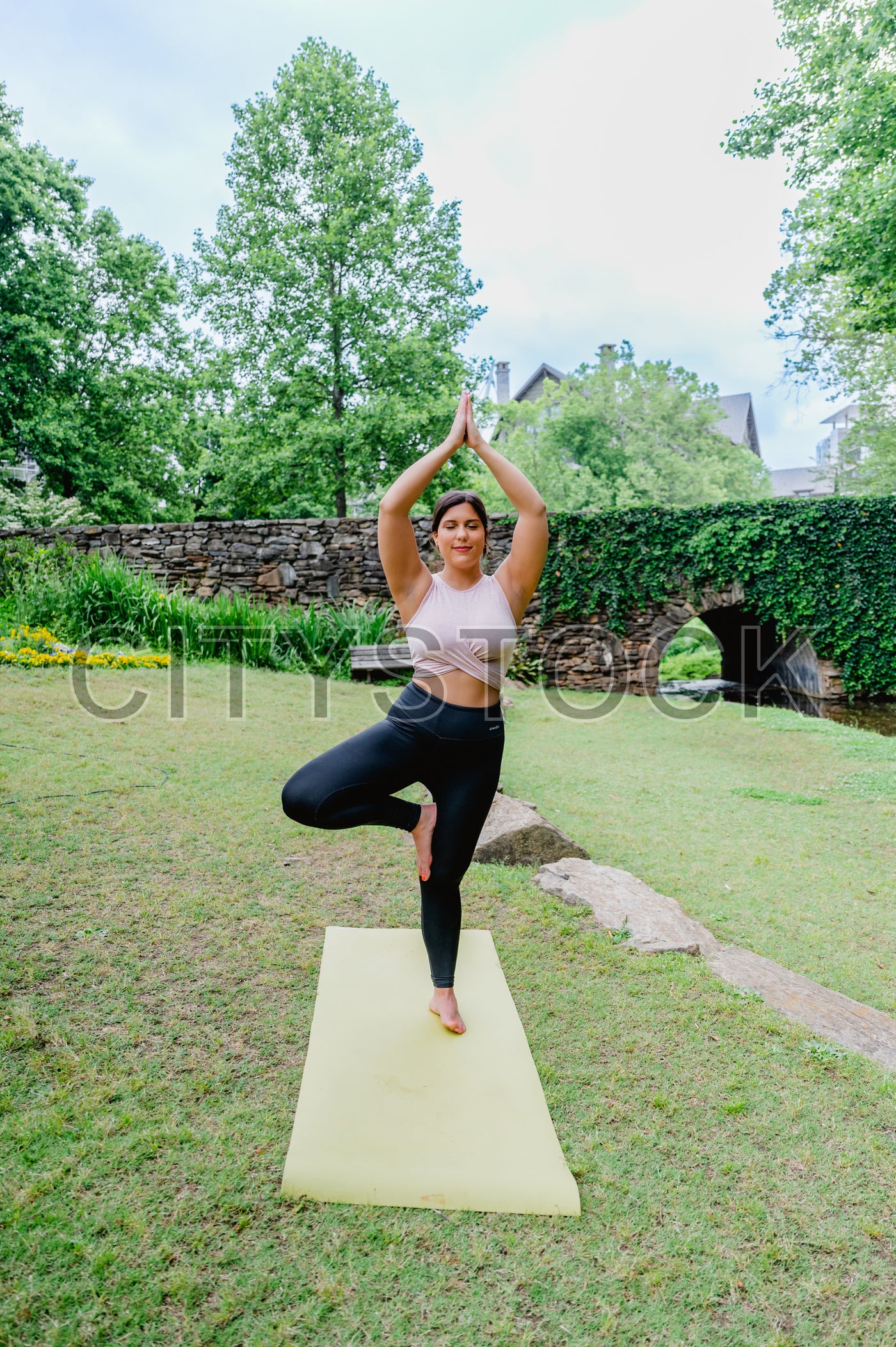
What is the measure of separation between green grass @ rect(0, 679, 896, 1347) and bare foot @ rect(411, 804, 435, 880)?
737 mm

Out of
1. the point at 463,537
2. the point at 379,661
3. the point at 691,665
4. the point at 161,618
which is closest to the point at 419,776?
the point at 463,537

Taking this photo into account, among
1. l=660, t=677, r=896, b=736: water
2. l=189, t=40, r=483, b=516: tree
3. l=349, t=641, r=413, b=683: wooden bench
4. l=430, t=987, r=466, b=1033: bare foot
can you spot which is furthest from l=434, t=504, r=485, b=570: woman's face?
l=189, t=40, r=483, b=516: tree

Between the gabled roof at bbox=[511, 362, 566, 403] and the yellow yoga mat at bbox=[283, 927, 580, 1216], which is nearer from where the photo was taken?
the yellow yoga mat at bbox=[283, 927, 580, 1216]

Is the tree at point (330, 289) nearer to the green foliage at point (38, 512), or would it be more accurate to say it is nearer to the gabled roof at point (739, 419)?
the green foliage at point (38, 512)

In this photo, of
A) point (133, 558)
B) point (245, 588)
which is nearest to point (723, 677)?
point (245, 588)

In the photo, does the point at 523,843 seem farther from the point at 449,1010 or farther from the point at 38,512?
the point at 38,512

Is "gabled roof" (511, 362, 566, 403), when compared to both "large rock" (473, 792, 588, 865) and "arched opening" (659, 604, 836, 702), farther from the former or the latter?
"large rock" (473, 792, 588, 865)

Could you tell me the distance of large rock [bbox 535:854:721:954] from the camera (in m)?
3.45

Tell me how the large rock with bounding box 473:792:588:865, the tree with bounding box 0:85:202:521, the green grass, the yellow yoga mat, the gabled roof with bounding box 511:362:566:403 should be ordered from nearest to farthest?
the green grass, the yellow yoga mat, the large rock with bounding box 473:792:588:865, the tree with bounding box 0:85:202:521, the gabled roof with bounding box 511:362:566:403

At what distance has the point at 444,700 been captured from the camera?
2.45 meters

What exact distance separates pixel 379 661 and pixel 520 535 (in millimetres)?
7498

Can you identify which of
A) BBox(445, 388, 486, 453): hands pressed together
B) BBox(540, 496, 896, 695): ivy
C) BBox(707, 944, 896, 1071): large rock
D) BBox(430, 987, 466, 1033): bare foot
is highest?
BBox(540, 496, 896, 695): ivy

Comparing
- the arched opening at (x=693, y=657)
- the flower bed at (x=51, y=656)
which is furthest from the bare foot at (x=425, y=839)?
the arched opening at (x=693, y=657)

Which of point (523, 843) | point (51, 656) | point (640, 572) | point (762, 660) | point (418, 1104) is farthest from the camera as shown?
point (762, 660)
